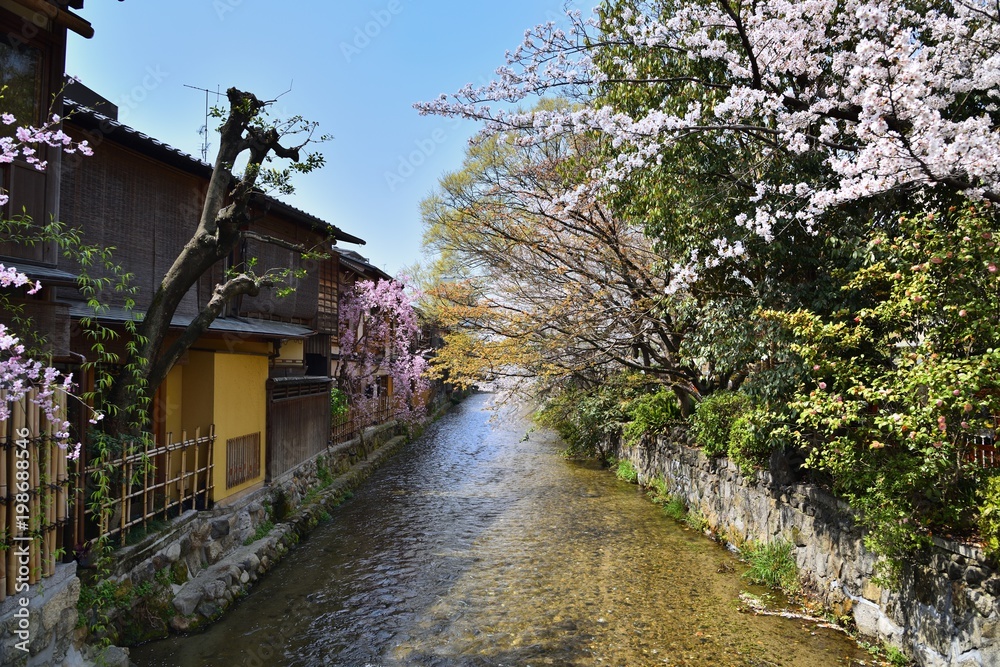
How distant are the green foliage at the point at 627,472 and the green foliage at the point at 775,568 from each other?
295 inches

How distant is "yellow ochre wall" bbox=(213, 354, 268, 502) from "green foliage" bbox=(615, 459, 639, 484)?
10406 mm

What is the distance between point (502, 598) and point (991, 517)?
19.2 feet

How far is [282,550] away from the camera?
10000 millimetres

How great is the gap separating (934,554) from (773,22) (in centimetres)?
641

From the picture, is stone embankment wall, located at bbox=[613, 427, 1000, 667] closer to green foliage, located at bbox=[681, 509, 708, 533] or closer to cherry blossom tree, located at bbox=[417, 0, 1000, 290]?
green foliage, located at bbox=[681, 509, 708, 533]

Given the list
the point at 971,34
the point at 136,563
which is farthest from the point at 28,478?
the point at 971,34

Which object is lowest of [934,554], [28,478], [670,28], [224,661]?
[224,661]

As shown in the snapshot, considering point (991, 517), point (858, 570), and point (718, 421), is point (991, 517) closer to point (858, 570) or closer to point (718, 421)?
point (858, 570)

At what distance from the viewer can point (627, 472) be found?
16891 mm

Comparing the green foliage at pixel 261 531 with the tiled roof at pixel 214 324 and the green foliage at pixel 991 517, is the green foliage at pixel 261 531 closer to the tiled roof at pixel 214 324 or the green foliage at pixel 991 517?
the tiled roof at pixel 214 324

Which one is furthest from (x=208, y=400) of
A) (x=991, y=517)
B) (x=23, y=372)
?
(x=991, y=517)

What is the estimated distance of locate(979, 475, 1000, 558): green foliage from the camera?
15.9 feet

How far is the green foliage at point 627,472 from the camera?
16.6 m

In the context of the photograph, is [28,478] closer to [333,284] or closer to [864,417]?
[864,417]
